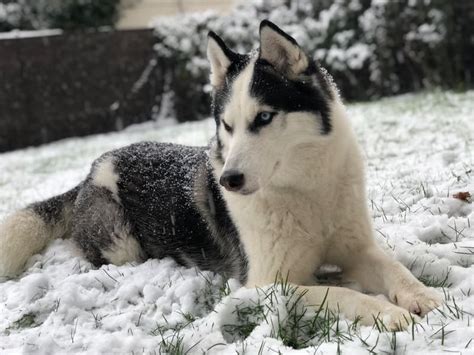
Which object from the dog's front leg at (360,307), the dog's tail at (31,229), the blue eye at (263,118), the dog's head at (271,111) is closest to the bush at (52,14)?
the dog's tail at (31,229)

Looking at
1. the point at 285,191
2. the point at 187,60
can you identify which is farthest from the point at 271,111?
the point at 187,60

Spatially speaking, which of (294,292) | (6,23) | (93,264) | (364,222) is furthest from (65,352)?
(6,23)

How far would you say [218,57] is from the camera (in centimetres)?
323

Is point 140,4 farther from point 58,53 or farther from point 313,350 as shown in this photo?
point 313,350

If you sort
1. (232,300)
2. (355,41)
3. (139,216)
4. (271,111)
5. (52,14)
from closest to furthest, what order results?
(232,300) → (271,111) → (139,216) → (355,41) → (52,14)

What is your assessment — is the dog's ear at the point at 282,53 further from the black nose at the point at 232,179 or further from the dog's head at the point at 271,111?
the black nose at the point at 232,179

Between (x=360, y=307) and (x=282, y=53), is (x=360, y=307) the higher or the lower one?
the lower one

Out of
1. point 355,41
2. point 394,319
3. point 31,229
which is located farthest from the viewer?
point 355,41

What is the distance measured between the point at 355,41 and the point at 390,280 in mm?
10209

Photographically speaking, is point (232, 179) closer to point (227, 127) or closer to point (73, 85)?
point (227, 127)

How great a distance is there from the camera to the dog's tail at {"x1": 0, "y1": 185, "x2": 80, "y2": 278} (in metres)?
3.71

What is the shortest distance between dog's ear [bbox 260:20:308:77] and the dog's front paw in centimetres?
124

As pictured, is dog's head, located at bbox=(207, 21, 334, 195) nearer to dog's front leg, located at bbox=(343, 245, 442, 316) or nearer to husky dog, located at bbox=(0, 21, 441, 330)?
husky dog, located at bbox=(0, 21, 441, 330)

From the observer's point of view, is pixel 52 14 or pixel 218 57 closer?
pixel 218 57
